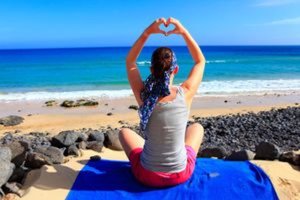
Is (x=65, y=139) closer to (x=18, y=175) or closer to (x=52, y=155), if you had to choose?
(x=52, y=155)

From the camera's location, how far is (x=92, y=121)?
1295cm

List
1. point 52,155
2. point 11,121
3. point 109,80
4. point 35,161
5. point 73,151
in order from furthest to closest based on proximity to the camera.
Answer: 1. point 109,80
2. point 11,121
3. point 73,151
4. point 52,155
5. point 35,161

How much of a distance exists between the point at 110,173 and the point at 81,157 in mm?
1171

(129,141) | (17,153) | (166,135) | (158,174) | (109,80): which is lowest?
(109,80)

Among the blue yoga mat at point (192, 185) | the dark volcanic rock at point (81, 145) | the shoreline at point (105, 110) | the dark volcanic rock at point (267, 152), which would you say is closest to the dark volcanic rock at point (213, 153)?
the dark volcanic rock at point (267, 152)

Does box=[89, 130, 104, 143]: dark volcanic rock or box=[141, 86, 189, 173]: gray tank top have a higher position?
box=[141, 86, 189, 173]: gray tank top

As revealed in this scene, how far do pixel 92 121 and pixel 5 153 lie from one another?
771 cm

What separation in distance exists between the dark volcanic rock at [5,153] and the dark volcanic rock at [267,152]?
325cm

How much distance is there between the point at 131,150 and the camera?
200 inches

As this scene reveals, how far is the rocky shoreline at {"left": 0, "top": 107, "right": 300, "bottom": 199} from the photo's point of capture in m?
5.45

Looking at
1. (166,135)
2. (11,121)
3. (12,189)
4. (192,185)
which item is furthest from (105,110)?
(166,135)

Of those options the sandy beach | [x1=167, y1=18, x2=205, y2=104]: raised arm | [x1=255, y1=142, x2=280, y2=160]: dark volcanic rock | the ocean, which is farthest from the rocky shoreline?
the ocean

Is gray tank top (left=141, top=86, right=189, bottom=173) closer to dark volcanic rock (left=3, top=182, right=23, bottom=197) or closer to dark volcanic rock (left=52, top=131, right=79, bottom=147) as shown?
dark volcanic rock (left=3, top=182, right=23, bottom=197)

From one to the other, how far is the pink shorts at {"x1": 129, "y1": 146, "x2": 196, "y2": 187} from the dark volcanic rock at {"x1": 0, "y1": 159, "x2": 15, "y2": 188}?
4.56ft
